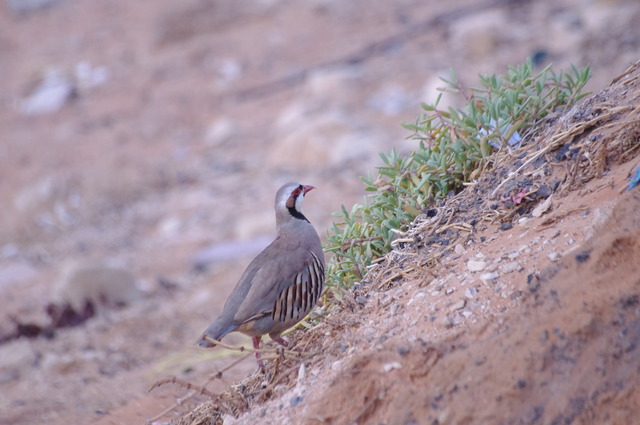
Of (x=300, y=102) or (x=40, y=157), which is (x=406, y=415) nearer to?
(x=300, y=102)

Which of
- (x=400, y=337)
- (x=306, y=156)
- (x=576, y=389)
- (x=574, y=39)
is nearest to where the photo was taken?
(x=576, y=389)

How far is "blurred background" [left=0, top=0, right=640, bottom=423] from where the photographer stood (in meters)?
6.79

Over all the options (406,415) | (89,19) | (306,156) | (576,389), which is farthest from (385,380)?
(89,19)

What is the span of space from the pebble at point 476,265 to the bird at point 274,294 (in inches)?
26.5

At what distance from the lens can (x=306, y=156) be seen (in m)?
10.5

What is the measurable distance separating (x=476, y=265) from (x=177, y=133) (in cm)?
1125

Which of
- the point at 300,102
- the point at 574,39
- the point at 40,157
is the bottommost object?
the point at 574,39

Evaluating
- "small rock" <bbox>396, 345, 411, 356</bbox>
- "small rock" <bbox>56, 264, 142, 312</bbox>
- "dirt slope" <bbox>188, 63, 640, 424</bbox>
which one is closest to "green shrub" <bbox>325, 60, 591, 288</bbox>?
"dirt slope" <bbox>188, 63, 640, 424</bbox>

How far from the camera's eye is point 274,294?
10.2ft

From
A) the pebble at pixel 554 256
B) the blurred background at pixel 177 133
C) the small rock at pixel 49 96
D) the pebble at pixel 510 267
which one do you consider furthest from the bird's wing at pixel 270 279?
the small rock at pixel 49 96

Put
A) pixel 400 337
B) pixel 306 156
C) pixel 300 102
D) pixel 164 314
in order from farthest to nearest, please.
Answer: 1. pixel 300 102
2. pixel 306 156
3. pixel 164 314
4. pixel 400 337

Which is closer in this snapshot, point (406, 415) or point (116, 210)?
point (406, 415)

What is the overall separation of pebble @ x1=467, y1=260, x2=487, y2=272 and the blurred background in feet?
7.87

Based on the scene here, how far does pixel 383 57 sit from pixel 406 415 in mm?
12216
